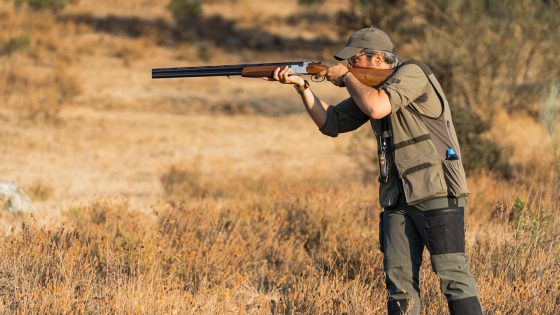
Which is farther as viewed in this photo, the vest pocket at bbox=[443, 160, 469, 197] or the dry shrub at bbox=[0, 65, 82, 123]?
the dry shrub at bbox=[0, 65, 82, 123]

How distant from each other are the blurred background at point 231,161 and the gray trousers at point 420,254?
504 millimetres

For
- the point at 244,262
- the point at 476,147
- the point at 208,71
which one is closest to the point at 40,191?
the point at 244,262

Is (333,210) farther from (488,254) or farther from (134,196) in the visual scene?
(134,196)

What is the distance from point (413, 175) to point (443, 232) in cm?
33

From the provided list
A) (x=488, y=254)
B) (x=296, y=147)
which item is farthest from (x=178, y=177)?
(x=488, y=254)

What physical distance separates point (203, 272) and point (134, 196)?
16.7ft

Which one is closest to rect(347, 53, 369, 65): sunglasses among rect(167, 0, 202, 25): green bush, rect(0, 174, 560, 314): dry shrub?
rect(0, 174, 560, 314): dry shrub

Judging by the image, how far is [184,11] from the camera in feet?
94.5

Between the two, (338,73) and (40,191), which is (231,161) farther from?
(338,73)

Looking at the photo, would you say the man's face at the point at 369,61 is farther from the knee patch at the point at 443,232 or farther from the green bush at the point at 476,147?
the green bush at the point at 476,147

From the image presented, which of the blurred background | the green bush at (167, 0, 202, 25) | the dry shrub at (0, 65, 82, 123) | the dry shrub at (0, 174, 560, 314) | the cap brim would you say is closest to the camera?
the cap brim

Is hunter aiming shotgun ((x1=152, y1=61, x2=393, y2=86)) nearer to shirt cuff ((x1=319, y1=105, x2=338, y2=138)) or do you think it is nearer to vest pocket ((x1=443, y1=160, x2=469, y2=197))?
shirt cuff ((x1=319, y1=105, x2=338, y2=138))

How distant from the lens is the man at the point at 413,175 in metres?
4.68

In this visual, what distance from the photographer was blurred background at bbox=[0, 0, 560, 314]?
19.3 feet
